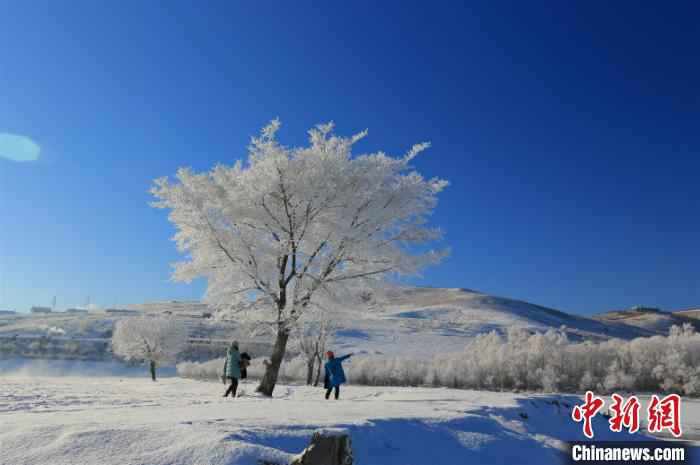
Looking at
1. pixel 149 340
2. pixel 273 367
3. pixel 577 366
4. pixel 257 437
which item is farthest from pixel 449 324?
pixel 257 437

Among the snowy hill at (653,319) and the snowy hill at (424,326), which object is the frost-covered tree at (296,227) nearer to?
the snowy hill at (424,326)

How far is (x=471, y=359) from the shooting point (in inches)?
2231

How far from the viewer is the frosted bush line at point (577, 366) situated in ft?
164

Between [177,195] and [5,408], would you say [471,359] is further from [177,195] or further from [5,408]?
[5,408]

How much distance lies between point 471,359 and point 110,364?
72348 mm

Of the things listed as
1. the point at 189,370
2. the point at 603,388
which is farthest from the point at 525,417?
the point at 189,370

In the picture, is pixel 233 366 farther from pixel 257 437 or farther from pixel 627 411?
pixel 627 411

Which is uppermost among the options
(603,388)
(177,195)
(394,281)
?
(177,195)

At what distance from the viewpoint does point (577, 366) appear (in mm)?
52844

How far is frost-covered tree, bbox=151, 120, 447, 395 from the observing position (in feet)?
63.9

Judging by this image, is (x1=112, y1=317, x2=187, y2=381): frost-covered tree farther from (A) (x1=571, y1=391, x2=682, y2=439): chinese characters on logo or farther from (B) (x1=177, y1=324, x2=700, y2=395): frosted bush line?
(A) (x1=571, y1=391, x2=682, y2=439): chinese characters on logo

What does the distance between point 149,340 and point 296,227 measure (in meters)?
54.2

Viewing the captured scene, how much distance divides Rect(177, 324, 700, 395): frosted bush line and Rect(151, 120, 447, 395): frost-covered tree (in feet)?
121

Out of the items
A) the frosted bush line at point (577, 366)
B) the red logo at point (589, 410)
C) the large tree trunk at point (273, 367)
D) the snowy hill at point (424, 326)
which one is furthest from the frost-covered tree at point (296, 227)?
the snowy hill at point (424, 326)
